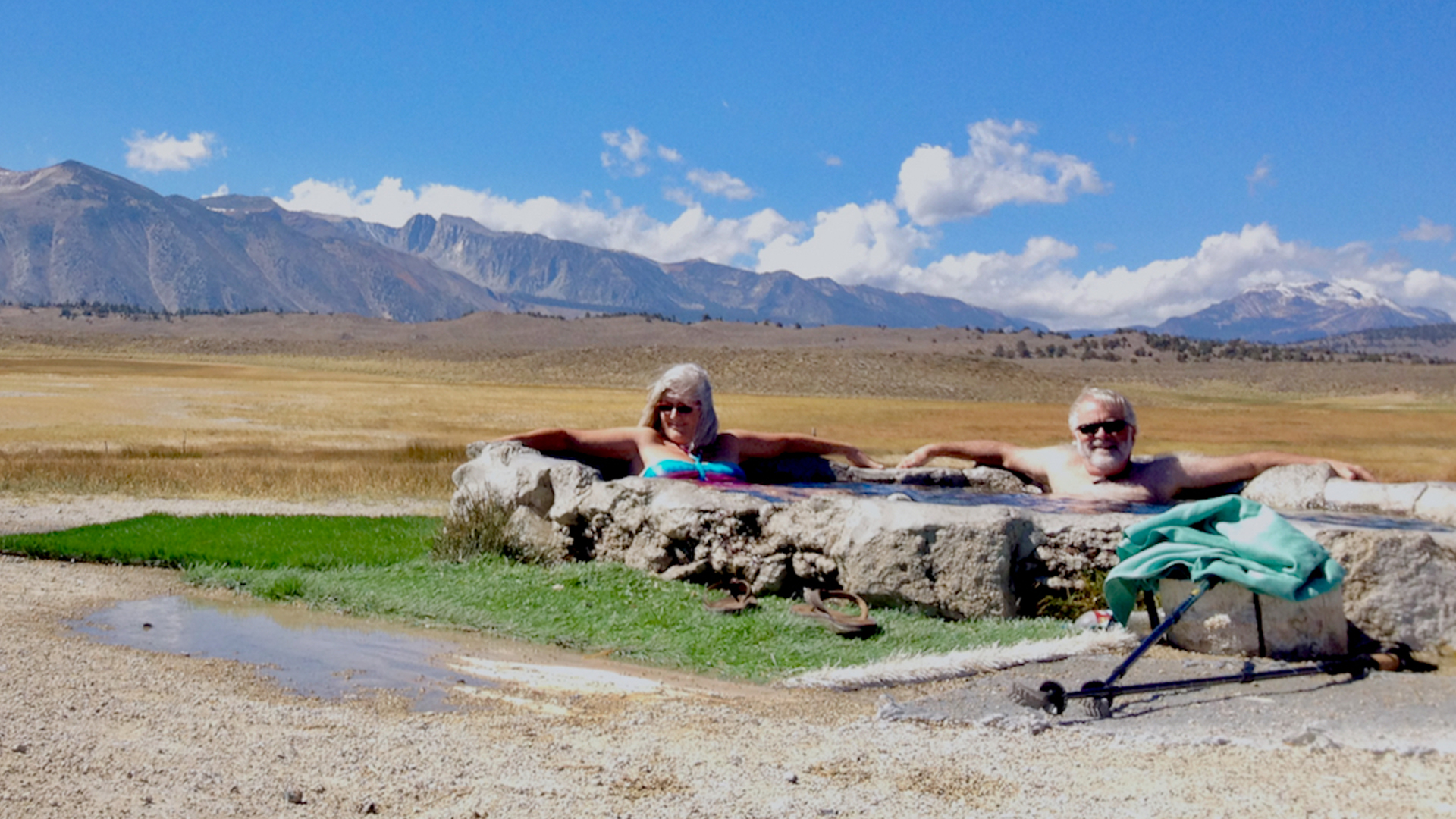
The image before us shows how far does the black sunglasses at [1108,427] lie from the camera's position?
9398mm

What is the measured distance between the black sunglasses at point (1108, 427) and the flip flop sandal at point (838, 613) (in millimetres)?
2925

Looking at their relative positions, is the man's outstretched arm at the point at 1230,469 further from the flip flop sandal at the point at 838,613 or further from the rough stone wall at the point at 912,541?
the flip flop sandal at the point at 838,613

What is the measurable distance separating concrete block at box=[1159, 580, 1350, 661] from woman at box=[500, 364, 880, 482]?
14.5ft

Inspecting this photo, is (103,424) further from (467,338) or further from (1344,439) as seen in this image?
(467,338)

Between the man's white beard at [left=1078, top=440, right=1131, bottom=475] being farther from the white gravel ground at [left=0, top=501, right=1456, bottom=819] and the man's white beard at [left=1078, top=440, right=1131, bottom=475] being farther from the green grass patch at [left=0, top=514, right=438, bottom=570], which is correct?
the green grass patch at [left=0, top=514, right=438, bottom=570]

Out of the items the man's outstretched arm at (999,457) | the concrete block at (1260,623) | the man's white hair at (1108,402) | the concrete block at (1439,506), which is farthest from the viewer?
the man's outstretched arm at (999,457)

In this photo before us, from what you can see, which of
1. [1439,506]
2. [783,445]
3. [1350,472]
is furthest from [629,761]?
[1350,472]

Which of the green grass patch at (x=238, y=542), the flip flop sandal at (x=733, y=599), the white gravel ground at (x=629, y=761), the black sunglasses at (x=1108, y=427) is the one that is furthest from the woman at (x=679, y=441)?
the white gravel ground at (x=629, y=761)

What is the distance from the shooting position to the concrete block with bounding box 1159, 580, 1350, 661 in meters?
6.42

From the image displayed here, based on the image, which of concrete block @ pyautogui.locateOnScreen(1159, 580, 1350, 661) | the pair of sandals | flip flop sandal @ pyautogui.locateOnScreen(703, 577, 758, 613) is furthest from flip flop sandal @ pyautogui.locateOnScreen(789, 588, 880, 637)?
concrete block @ pyautogui.locateOnScreen(1159, 580, 1350, 661)

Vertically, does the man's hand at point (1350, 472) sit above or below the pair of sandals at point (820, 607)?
above

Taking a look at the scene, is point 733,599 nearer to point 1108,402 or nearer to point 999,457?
point 1108,402

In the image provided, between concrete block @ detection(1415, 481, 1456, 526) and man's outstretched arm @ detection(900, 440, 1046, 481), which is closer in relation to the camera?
concrete block @ detection(1415, 481, 1456, 526)

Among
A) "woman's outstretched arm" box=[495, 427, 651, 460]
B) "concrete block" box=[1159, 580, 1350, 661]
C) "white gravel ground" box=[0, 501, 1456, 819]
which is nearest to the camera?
"white gravel ground" box=[0, 501, 1456, 819]
